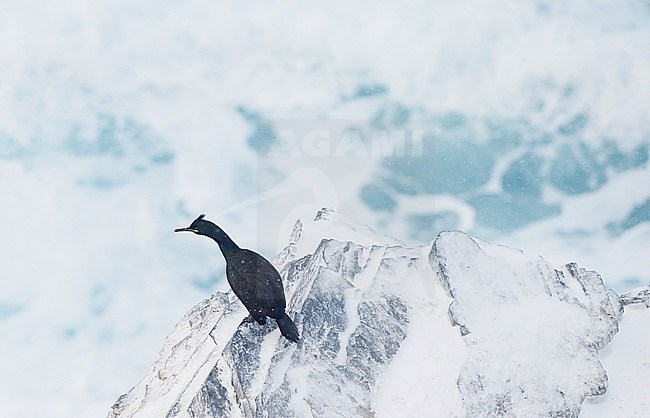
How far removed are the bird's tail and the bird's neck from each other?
245 cm

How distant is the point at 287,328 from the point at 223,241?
3161 millimetres

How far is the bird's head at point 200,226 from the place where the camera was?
61.2ft

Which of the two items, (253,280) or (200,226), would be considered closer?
(253,280)

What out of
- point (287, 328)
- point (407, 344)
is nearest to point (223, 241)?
point (287, 328)

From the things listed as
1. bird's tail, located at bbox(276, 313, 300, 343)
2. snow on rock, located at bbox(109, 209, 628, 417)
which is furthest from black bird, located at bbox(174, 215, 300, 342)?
snow on rock, located at bbox(109, 209, 628, 417)

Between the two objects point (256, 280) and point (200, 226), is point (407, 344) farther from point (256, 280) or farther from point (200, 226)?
point (200, 226)

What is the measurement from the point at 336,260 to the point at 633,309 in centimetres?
1323

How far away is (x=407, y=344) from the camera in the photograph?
873 inches

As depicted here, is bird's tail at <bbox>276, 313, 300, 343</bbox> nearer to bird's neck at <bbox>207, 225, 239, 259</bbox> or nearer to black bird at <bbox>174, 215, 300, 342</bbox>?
black bird at <bbox>174, 215, 300, 342</bbox>

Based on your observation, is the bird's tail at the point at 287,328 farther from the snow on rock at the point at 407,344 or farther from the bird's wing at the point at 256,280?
the snow on rock at the point at 407,344

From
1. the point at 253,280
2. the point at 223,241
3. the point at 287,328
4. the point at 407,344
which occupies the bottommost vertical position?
the point at 407,344

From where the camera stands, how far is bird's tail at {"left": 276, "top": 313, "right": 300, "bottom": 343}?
17.9 m

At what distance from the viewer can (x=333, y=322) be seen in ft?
70.4

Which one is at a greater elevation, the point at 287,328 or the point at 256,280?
the point at 256,280
